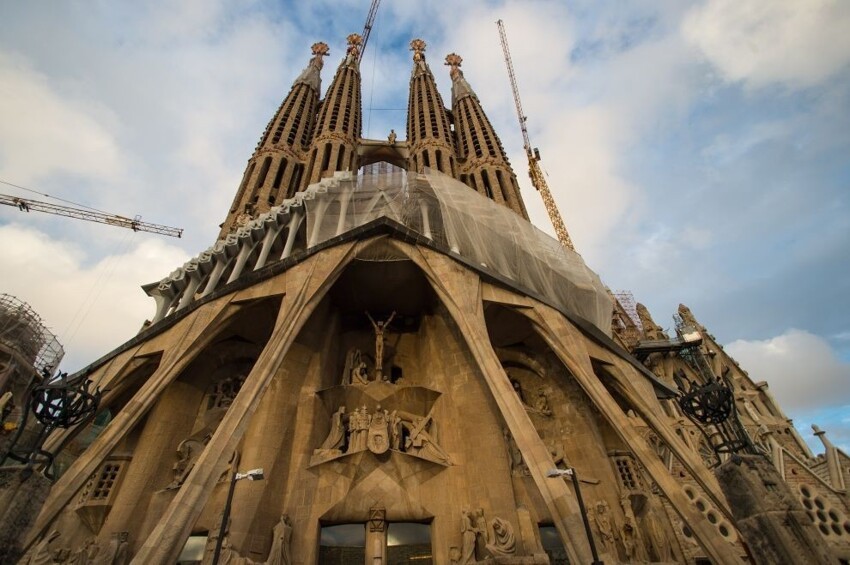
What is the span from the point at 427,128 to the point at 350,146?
522cm

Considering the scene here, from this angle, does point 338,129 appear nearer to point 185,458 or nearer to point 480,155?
point 480,155

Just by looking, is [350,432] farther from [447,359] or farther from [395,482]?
[447,359]

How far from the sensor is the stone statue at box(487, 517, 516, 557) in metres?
9.04

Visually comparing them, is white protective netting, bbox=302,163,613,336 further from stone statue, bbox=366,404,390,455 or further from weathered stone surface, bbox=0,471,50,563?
weathered stone surface, bbox=0,471,50,563

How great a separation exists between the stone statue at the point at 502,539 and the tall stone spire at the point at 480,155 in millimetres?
15323

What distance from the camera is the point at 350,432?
38.9 ft

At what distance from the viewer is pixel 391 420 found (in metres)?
12.1

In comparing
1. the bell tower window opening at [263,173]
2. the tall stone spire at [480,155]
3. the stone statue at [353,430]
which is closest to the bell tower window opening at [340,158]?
the bell tower window opening at [263,173]

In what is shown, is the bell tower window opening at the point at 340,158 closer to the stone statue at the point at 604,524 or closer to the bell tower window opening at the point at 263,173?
the bell tower window opening at the point at 263,173

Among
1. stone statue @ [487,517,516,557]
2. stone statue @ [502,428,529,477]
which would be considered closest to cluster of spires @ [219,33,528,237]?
stone statue @ [502,428,529,477]

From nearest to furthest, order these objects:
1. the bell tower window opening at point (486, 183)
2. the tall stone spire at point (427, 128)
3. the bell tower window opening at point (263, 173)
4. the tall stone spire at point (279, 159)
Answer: the tall stone spire at point (279, 159) → the bell tower window opening at point (263, 173) → the bell tower window opening at point (486, 183) → the tall stone spire at point (427, 128)

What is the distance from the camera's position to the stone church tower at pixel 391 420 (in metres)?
9.06

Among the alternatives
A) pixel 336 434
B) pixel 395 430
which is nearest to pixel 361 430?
pixel 336 434

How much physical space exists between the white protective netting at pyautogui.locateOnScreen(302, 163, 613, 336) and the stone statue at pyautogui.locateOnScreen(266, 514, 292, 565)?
316 inches
